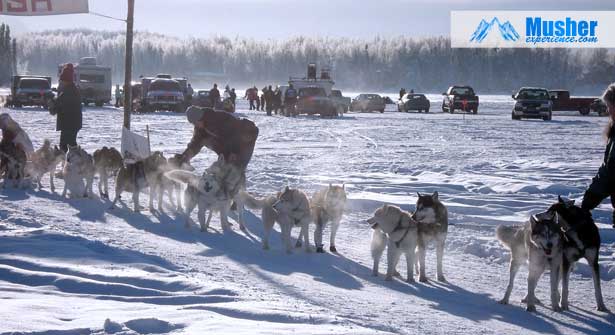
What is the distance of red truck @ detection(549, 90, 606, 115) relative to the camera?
47562 mm

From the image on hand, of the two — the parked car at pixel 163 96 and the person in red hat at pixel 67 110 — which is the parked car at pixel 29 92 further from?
the person in red hat at pixel 67 110

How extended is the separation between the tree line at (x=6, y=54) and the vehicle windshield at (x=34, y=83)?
56.4 metres

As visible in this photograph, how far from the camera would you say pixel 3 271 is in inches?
255

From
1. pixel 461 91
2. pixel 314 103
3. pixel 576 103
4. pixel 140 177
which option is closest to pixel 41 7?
pixel 140 177

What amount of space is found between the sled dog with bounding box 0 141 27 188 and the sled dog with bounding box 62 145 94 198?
106cm

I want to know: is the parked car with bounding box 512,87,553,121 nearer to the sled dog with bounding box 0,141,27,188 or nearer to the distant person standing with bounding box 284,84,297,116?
the distant person standing with bounding box 284,84,297,116

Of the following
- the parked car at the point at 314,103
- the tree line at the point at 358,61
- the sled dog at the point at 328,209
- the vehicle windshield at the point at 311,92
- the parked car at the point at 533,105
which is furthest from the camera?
the tree line at the point at 358,61

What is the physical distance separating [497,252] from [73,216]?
5.04 meters

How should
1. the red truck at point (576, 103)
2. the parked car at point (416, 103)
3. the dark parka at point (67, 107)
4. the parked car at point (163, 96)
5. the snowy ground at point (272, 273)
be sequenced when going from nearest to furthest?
the snowy ground at point (272, 273), the dark parka at point (67, 107), the parked car at point (163, 96), the red truck at point (576, 103), the parked car at point (416, 103)

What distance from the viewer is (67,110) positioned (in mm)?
12680

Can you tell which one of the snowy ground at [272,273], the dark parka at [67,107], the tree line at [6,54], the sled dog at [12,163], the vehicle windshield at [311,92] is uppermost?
the tree line at [6,54]

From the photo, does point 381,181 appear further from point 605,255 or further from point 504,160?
point 605,255

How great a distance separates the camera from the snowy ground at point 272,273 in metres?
5.30

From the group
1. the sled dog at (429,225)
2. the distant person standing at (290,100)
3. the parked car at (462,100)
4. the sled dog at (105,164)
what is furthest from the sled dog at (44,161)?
the parked car at (462,100)
